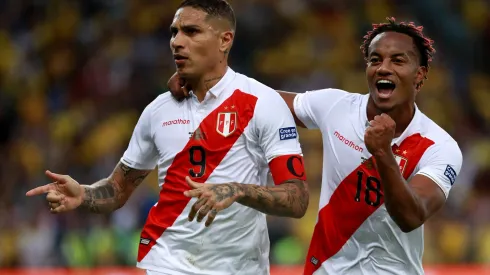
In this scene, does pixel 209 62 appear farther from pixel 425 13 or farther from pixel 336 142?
pixel 425 13

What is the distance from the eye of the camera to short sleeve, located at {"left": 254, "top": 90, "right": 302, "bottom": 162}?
5617 millimetres

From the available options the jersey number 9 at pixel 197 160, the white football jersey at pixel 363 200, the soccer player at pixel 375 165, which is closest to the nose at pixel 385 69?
the soccer player at pixel 375 165

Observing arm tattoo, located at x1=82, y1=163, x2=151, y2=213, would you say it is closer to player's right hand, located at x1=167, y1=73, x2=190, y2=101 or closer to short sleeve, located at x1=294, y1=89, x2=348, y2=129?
player's right hand, located at x1=167, y1=73, x2=190, y2=101

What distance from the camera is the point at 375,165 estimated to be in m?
5.73

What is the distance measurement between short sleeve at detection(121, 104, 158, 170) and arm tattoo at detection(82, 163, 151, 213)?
0.06 m

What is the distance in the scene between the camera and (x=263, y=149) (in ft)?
18.7

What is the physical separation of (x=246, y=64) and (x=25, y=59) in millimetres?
2913

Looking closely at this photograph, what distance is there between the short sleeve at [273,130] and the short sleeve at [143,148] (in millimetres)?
684

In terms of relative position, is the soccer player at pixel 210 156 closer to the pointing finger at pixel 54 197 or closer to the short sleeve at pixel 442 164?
the pointing finger at pixel 54 197

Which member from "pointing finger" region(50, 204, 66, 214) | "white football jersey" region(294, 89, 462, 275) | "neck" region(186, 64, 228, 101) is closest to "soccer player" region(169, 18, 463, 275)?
"white football jersey" region(294, 89, 462, 275)

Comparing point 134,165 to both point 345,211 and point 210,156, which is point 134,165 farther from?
point 345,211

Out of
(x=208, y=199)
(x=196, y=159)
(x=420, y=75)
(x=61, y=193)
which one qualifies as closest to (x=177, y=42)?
(x=196, y=159)

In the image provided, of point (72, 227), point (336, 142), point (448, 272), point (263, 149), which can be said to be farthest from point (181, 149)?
point (72, 227)

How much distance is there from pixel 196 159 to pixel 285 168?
507mm
